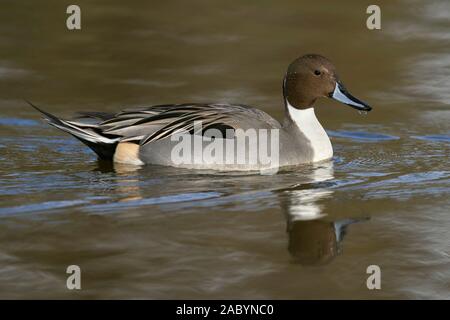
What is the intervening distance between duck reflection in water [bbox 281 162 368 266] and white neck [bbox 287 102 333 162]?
76 cm

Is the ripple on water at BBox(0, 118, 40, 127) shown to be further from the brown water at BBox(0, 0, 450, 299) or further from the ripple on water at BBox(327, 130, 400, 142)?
the ripple on water at BBox(327, 130, 400, 142)

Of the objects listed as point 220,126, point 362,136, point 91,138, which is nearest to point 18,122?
point 91,138

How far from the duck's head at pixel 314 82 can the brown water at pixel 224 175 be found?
465 millimetres

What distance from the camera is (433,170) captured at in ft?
24.7

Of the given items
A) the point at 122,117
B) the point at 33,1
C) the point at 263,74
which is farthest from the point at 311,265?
the point at 33,1

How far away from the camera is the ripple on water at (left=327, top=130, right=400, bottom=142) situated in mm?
8586

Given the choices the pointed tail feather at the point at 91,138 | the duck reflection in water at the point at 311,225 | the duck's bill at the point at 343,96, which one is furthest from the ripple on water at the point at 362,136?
the pointed tail feather at the point at 91,138

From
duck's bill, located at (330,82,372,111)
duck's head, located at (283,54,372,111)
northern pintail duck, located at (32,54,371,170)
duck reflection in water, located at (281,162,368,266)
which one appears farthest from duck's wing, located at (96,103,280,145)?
duck reflection in water, located at (281,162,368,266)

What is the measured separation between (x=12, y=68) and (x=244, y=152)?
141 inches

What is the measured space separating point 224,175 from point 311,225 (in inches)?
→ 59.5

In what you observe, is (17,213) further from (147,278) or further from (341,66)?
(341,66)

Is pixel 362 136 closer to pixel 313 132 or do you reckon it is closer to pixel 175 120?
pixel 313 132
